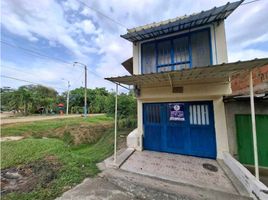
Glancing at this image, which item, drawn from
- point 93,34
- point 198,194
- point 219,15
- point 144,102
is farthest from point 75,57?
point 198,194

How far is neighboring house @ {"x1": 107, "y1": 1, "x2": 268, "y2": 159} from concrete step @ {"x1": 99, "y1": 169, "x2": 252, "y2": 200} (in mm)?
2182

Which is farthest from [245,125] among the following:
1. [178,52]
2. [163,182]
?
[178,52]

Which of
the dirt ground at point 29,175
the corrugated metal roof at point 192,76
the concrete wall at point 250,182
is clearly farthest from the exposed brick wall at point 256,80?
the dirt ground at point 29,175

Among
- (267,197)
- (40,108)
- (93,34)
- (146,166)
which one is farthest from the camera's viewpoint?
(40,108)

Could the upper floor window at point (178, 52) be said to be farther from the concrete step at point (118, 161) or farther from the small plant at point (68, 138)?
the small plant at point (68, 138)

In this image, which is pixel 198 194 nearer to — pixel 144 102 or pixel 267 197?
pixel 267 197

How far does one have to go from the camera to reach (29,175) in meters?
4.23

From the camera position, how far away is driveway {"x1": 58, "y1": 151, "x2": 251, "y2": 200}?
124 inches

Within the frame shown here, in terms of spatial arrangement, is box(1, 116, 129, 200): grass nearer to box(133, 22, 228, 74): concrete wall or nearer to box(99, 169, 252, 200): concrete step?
box(99, 169, 252, 200): concrete step

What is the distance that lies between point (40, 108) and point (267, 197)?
135 feet

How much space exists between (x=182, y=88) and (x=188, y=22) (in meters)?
2.40

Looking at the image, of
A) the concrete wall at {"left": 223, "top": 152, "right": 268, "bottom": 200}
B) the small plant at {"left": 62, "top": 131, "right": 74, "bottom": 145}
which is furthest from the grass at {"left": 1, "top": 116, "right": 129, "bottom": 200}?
the concrete wall at {"left": 223, "top": 152, "right": 268, "bottom": 200}

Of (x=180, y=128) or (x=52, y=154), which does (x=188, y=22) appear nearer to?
(x=180, y=128)

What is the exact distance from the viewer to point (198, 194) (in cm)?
319
